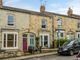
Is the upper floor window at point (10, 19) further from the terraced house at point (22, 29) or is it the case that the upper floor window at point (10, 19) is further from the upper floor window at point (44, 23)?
the upper floor window at point (44, 23)

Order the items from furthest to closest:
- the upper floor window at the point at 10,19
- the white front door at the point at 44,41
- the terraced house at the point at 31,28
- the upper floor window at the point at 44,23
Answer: the upper floor window at the point at 44,23 → the white front door at the point at 44,41 → the upper floor window at the point at 10,19 → the terraced house at the point at 31,28

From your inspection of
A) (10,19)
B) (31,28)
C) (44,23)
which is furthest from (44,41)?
(10,19)

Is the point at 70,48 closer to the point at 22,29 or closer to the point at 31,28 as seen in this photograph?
the point at 22,29

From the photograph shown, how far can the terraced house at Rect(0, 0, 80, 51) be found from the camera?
34.8 meters

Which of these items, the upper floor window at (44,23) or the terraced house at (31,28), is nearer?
the terraced house at (31,28)

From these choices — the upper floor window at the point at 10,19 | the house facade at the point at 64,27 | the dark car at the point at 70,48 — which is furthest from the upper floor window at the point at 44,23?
the dark car at the point at 70,48

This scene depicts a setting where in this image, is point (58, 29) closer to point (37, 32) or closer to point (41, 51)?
point (37, 32)

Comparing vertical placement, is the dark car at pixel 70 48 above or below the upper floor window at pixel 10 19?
below

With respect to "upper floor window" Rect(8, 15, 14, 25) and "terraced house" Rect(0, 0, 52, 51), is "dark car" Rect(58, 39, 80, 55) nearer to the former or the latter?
"terraced house" Rect(0, 0, 52, 51)

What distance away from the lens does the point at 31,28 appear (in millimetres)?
38188

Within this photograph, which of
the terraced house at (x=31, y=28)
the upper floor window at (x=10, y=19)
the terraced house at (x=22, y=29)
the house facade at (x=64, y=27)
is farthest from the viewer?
the house facade at (x=64, y=27)

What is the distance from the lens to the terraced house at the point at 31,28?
3475cm

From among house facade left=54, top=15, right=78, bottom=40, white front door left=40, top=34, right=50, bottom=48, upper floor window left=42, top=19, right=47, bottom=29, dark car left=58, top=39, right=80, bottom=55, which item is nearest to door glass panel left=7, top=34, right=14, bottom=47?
white front door left=40, top=34, right=50, bottom=48

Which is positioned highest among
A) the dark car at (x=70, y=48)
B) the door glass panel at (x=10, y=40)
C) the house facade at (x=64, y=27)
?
the house facade at (x=64, y=27)
